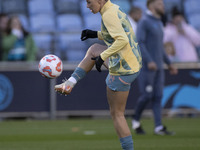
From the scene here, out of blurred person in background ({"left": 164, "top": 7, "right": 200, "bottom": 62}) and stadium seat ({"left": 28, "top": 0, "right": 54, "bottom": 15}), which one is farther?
stadium seat ({"left": 28, "top": 0, "right": 54, "bottom": 15})

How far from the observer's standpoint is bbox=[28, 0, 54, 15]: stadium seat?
1872 cm

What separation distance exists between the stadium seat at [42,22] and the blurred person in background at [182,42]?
4390mm

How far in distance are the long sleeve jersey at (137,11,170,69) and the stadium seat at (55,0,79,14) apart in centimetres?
855

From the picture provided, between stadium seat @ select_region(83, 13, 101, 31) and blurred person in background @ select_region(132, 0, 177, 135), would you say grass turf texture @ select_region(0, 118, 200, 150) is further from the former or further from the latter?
stadium seat @ select_region(83, 13, 101, 31)

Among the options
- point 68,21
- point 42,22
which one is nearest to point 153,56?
point 42,22

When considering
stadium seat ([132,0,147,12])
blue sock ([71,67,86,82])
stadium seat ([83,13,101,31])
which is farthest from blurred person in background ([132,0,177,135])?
stadium seat ([132,0,147,12])

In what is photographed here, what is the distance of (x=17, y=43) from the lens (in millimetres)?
14586

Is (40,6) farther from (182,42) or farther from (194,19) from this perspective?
(182,42)

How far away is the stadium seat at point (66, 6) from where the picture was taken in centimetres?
1902

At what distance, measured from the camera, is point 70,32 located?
15195 millimetres

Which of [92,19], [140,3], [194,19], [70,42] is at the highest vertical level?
[140,3]

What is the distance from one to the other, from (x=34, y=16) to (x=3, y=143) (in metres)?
9.50

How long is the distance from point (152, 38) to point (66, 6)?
881 cm

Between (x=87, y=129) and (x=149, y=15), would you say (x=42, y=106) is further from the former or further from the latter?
(x=149, y=15)
